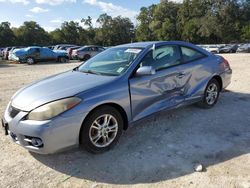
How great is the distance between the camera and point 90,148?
3.92 metres

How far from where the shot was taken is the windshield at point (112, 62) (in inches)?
179

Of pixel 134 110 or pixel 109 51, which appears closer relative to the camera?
pixel 134 110

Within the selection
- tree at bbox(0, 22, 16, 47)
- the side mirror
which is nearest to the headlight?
the side mirror

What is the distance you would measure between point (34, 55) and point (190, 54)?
65.7ft

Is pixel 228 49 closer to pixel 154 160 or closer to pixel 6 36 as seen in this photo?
pixel 154 160

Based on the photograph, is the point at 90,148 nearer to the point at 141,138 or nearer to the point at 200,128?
the point at 141,138

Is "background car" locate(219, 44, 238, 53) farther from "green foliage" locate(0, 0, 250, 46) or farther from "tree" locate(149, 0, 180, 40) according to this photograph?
"tree" locate(149, 0, 180, 40)

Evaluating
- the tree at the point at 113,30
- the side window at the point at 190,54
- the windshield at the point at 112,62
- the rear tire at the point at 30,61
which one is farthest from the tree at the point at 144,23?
the windshield at the point at 112,62

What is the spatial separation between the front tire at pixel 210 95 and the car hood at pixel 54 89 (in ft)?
7.76

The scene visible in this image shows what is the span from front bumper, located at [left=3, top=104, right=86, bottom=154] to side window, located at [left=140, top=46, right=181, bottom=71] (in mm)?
1586

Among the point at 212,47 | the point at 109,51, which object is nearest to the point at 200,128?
the point at 109,51

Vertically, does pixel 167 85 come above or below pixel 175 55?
below

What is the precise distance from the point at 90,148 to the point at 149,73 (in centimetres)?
140

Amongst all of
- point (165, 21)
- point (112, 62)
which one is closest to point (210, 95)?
point (112, 62)
